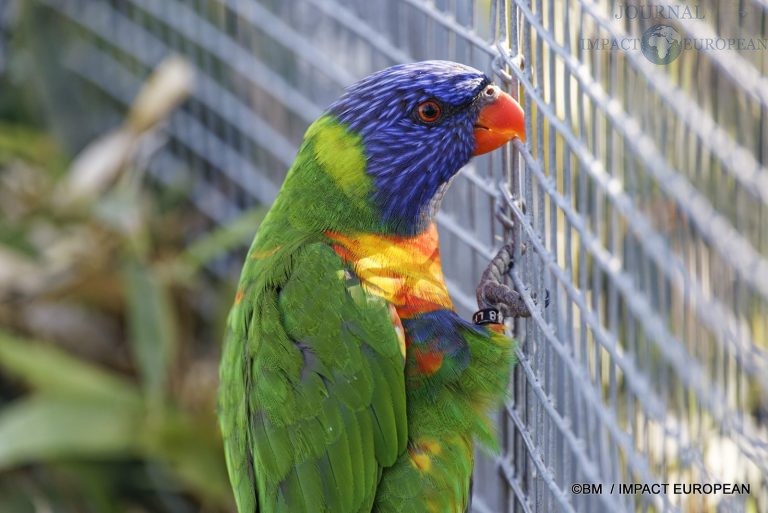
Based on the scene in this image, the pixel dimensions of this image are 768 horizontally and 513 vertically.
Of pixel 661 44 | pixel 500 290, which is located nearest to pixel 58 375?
pixel 500 290

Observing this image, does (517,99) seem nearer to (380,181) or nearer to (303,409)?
(380,181)

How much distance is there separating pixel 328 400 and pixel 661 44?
673mm

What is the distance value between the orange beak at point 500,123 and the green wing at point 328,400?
0.29 metres

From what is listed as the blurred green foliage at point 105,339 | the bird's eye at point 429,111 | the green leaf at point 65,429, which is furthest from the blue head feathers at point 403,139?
the green leaf at point 65,429

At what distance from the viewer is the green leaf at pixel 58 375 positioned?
2.42 meters

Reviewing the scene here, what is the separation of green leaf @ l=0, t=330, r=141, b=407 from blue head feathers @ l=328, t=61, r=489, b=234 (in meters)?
1.20

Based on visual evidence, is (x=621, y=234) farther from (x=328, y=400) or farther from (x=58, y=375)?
(x=58, y=375)

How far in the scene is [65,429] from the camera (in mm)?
2334

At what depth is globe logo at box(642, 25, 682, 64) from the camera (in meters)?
1.33

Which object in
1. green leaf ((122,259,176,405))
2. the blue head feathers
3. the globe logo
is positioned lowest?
green leaf ((122,259,176,405))

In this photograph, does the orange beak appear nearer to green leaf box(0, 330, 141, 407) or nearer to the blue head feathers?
the blue head feathers

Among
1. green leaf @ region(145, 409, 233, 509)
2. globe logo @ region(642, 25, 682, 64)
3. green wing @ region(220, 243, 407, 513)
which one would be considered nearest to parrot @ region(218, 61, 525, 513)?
green wing @ region(220, 243, 407, 513)

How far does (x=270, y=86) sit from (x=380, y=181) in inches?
48.4

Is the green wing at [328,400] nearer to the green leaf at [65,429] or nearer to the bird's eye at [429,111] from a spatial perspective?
the bird's eye at [429,111]
